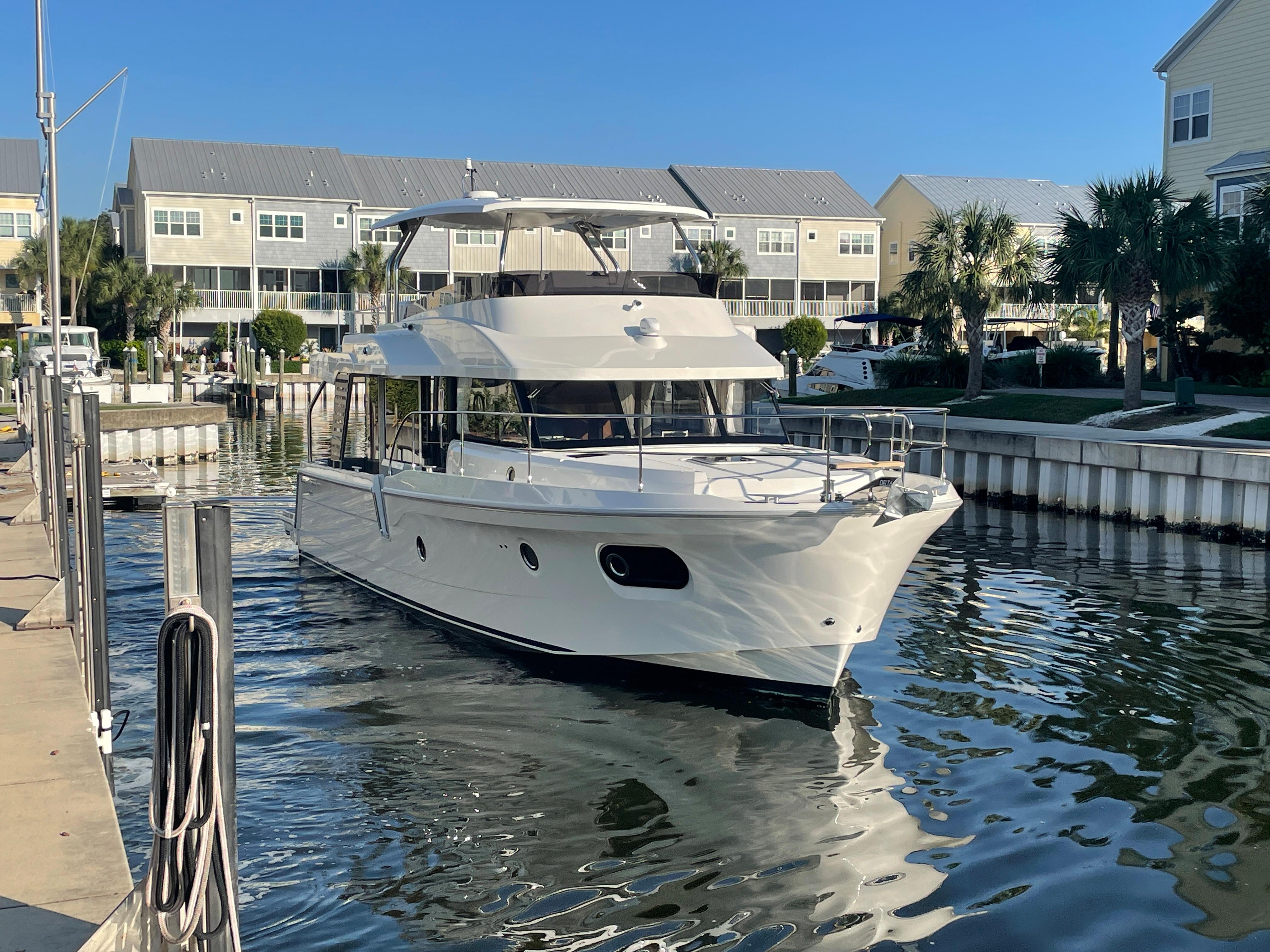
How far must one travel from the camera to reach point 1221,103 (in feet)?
121

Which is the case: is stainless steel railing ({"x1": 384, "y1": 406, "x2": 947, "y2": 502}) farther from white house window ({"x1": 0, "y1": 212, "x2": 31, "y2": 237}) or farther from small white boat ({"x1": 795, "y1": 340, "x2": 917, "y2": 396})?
white house window ({"x1": 0, "y1": 212, "x2": 31, "y2": 237})

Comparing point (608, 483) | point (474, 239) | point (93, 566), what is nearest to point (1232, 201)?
point (608, 483)

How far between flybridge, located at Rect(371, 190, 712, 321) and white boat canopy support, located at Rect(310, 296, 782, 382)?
14.5 inches

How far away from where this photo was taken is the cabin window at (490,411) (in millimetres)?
10680

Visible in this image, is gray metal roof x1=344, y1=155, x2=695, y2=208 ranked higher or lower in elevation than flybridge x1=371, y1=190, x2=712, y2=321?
higher

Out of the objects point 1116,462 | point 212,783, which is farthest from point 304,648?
point 1116,462

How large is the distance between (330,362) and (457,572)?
4.46 metres

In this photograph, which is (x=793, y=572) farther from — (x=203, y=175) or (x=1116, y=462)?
(x=203, y=175)

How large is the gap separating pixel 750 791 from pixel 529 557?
2.77 m

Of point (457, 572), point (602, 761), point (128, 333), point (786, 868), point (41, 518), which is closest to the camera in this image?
point (786, 868)

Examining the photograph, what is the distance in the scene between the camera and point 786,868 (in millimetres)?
7070

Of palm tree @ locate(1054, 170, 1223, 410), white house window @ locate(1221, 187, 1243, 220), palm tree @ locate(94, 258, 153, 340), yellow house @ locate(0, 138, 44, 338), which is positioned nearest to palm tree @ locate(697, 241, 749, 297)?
palm tree @ locate(94, 258, 153, 340)

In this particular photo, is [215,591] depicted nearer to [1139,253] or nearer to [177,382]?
[1139,253]

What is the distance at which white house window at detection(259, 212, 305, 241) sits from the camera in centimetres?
5812
